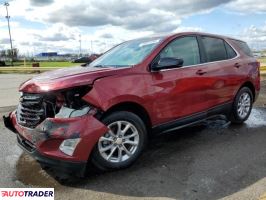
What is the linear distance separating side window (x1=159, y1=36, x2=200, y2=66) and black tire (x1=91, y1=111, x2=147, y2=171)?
3.58ft

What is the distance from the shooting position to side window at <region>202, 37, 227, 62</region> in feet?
19.4

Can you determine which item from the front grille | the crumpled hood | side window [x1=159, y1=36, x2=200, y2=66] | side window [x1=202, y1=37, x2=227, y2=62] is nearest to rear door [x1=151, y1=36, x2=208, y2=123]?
side window [x1=159, y1=36, x2=200, y2=66]

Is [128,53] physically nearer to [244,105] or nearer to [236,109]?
[236,109]

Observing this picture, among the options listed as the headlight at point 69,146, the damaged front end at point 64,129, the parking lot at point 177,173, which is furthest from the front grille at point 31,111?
the parking lot at point 177,173

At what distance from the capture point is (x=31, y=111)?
168 inches

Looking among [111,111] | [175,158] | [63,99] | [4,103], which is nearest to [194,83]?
[175,158]

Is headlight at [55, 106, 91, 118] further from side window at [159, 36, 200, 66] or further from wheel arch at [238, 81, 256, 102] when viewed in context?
wheel arch at [238, 81, 256, 102]

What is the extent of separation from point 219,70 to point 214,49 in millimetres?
416

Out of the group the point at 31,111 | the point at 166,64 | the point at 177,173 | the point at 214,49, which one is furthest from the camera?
the point at 214,49

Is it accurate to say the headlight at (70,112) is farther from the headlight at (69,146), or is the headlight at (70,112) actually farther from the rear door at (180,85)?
the rear door at (180,85)

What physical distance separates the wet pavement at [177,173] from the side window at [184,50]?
1346 millimetres

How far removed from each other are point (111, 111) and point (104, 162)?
627 mm

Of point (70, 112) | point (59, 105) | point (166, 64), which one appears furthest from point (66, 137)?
point (166, 64)

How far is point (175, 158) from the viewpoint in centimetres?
492
